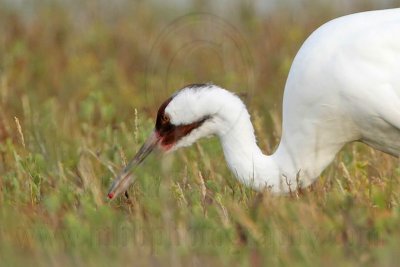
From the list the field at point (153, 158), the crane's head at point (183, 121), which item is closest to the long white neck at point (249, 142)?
the crane's head at point (183, 121)

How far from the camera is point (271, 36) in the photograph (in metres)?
11.7

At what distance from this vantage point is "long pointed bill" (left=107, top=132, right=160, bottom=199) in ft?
23.9

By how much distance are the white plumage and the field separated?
0.19 metres

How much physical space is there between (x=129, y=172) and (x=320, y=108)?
4.00 feet

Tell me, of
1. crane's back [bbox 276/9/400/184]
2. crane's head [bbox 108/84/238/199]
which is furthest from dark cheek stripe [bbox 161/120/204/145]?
crane's back [bbox 276/9/400/184]

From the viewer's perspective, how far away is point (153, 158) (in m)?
7.32

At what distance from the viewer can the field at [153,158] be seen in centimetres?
608

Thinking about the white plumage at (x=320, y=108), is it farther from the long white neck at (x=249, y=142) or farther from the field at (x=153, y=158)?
the field at (x=153, y=158)

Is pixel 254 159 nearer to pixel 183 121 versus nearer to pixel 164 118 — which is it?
pixel 183 121

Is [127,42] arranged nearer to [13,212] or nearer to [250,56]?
[250,56]

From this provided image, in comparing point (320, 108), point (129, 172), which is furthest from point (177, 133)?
point (320, 108)

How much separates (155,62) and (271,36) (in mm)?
1152

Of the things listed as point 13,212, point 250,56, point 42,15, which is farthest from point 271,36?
point 13,212

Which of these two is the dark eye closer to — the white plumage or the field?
the white plumage
